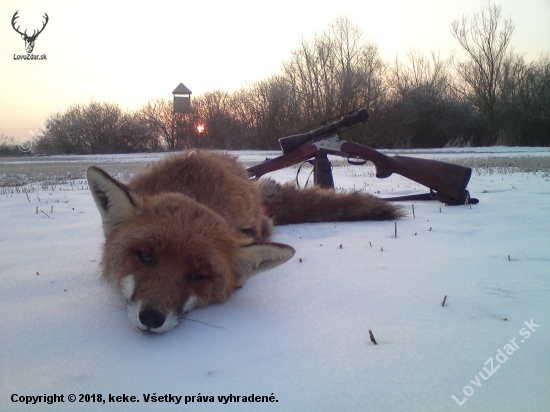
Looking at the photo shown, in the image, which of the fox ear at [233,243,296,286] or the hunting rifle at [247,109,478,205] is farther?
the hunting rifle at [247,109,478,205]

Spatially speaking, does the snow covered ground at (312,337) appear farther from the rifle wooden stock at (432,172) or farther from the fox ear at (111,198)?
Result: the rifle wooden stock at (432,172)

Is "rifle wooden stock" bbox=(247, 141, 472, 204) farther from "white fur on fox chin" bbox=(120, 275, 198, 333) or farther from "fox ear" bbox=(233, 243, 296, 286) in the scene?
"white fur on fox chin" bbox=(120, 275, 198, 333)

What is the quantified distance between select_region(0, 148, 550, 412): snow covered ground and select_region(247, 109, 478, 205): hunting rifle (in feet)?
6.62

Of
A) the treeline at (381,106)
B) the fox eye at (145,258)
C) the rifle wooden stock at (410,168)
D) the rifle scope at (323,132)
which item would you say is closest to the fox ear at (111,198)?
the fox eye at (145,258)

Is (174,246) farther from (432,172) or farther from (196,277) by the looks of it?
(432,172)

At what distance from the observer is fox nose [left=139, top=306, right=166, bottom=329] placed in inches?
63.3

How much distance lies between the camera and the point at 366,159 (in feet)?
18.6

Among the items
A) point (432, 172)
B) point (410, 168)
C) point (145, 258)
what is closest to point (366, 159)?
point (410, 168)

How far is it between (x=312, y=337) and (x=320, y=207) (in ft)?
9.29

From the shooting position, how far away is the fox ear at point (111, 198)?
2010 mm

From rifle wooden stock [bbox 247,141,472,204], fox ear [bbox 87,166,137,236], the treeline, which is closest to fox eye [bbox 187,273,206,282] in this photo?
fox ear [bbox 87,166,137,236]

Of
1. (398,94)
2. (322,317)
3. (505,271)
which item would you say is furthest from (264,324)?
(398,94)

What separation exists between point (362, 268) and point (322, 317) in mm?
813

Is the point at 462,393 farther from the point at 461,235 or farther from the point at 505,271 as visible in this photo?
the point at 461,235
